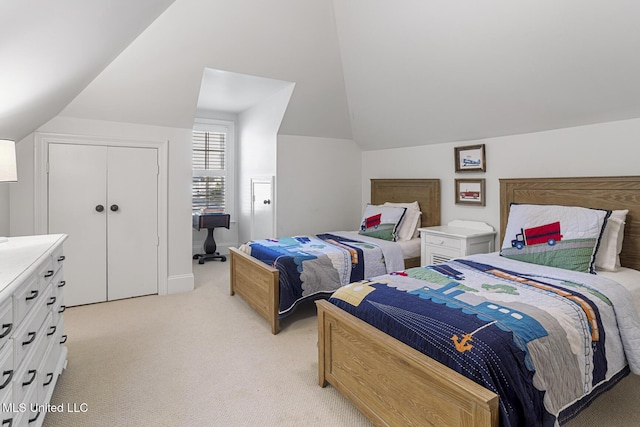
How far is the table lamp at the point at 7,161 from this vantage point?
1.92 m

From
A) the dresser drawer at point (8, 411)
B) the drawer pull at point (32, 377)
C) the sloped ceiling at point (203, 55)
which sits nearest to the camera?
the dresser drawer at point (8, 411)

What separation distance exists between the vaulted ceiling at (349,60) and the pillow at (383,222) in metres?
0.92

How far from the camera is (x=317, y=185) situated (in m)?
4.93

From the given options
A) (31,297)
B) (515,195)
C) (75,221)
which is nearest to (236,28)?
(75,221)

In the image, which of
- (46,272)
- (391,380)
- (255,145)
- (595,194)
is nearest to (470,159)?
(595,194)

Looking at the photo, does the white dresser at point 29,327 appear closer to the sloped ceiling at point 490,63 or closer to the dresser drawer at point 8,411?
the dresser drawer at point 8,411

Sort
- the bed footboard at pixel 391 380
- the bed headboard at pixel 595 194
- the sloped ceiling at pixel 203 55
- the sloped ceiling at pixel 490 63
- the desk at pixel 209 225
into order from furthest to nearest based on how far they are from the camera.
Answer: the desk at pixel 209 225
the sloped ceiling at pixel 203 55
the bed headboard at pixel 595 194
the sloped ceiling at pixel 490 63
the bed footboard at pixel 391 380

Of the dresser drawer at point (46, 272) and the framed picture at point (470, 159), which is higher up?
the framed picture at point (470, 159)

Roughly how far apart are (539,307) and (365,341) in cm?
83

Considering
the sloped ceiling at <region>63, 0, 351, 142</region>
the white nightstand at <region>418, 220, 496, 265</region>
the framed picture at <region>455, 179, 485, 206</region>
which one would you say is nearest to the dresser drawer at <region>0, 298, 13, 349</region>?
the sloped ceiling at <region>63, 0, 351, 142</region>

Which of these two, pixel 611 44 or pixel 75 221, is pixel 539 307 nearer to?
pixel 611 44

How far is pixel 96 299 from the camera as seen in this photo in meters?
3.65

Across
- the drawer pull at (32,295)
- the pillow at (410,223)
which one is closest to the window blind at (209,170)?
the pillow at (410,223)

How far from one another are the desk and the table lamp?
330cm
